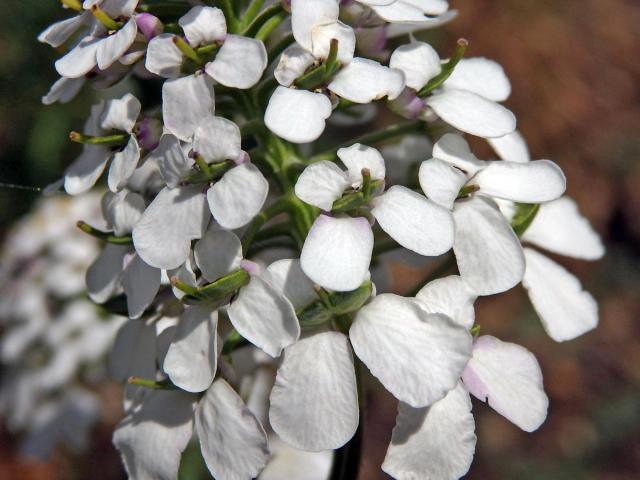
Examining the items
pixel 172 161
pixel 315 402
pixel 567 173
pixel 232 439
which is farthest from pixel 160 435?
pixel 567 173

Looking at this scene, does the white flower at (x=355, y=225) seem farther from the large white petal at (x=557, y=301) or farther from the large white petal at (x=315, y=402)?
the large white petal at (x=557, y=301)

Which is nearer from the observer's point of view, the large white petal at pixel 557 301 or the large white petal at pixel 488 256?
the large white petal at pixel 488 256

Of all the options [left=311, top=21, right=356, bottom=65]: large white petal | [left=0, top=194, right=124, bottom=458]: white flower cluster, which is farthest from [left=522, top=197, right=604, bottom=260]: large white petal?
[left=0, top=194, right=124, bottom=458]: white flower cluster

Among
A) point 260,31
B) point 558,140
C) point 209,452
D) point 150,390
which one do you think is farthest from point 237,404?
point 558,140

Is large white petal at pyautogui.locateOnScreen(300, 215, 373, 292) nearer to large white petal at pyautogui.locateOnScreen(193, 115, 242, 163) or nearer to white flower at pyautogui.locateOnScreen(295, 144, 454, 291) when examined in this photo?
white flower at pyautogui.locateOnScreen(295, 144, 454, 291)

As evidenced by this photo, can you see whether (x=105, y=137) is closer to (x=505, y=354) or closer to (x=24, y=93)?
(x=505, y=354)

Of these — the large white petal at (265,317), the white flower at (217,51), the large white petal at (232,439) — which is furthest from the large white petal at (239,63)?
the large white petal at (232,439)

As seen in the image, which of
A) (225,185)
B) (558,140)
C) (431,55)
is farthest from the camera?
(558,140)
